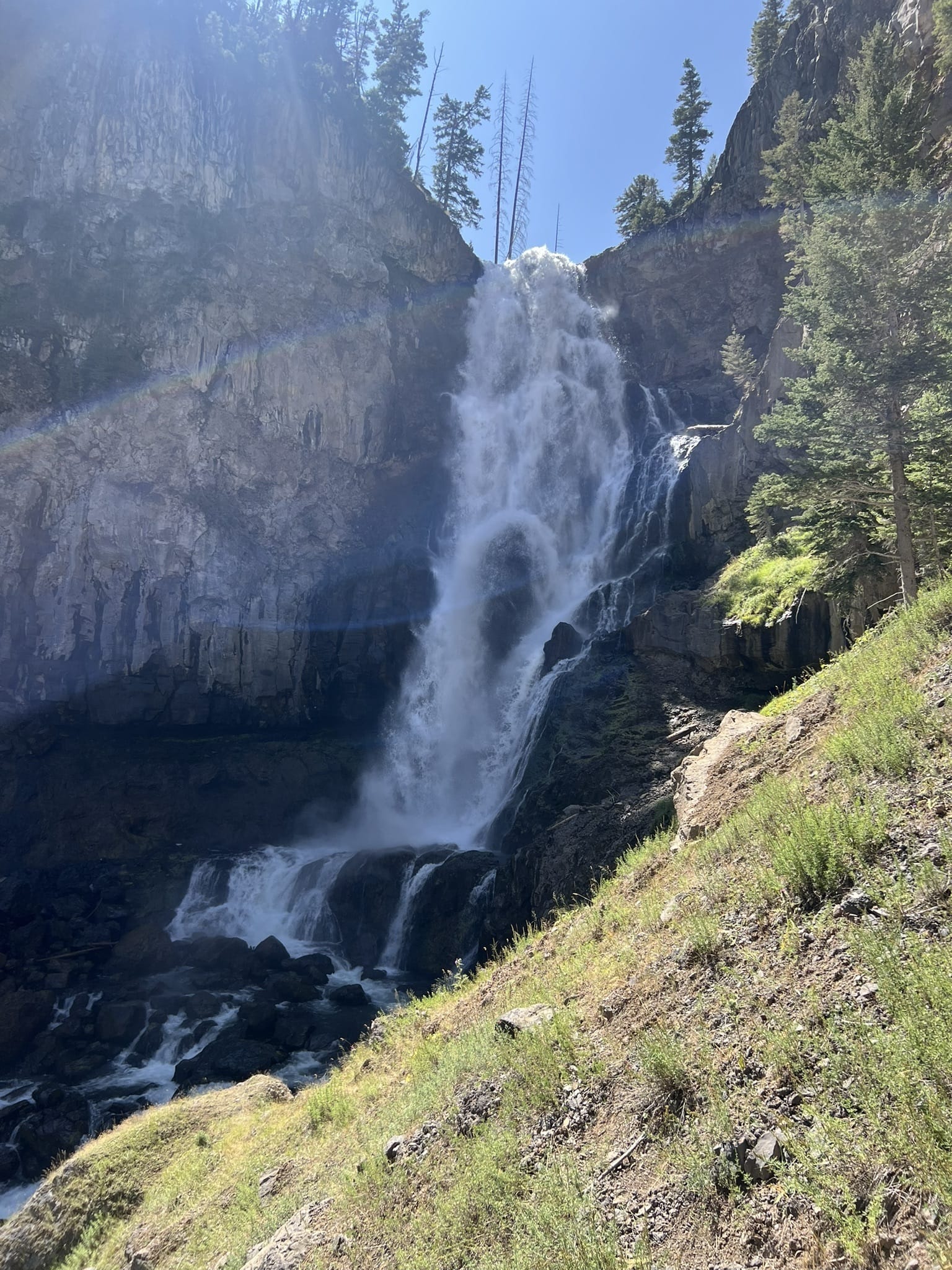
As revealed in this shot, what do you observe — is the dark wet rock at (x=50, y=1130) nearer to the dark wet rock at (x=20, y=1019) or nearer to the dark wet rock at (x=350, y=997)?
the dark wet rock at (x=20, y=1019)

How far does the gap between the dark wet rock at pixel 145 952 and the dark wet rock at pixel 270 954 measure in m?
3.15

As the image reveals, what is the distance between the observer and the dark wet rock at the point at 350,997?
18.3 meters

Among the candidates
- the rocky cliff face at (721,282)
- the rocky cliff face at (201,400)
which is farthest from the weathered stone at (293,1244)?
the rocky cliff face at (201,400)

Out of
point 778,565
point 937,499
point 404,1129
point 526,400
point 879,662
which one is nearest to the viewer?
point 404,1129

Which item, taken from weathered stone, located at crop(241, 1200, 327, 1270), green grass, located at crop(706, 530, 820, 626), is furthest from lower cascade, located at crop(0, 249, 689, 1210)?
weathered stone, located at crop(241, 1200, 327, 1270)

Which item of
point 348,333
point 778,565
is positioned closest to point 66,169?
point 348,333

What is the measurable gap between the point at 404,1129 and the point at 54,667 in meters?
31.3

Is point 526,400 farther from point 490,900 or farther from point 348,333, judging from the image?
point 490,900

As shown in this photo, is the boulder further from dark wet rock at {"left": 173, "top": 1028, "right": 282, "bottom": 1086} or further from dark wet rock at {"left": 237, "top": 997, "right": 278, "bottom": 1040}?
dark wet rock at {"left": 237, "top": 997, "right": 278, "bottom": 1040}

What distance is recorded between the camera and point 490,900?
17.9m

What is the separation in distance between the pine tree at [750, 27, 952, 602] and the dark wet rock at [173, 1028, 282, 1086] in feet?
50.8

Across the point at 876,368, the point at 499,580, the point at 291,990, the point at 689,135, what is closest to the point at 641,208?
the point at 689,135

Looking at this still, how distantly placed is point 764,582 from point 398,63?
38.9m

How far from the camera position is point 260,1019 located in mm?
16969
